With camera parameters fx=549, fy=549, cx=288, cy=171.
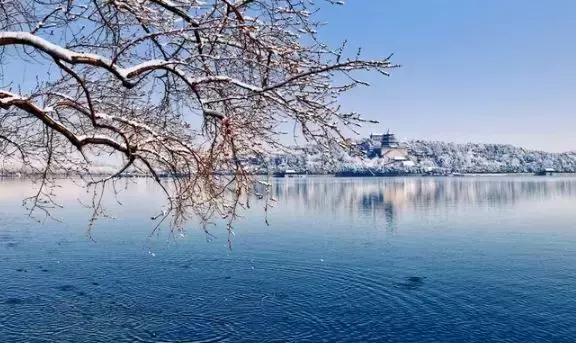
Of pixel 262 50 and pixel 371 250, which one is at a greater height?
pixel 262 50

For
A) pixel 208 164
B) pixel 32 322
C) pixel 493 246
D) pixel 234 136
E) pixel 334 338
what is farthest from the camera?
pixel 493 246

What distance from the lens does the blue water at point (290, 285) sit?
461 inches

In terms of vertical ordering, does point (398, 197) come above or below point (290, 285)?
above

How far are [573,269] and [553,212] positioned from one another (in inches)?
888

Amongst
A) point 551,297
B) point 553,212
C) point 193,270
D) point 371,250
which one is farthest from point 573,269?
point 553,212

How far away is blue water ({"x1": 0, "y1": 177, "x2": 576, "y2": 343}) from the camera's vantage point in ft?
38.4

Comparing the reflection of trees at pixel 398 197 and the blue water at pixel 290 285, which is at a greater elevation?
the reflection of trees at pixel 398 197

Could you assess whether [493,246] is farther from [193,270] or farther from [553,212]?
[553,212]

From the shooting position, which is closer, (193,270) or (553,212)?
(193,270)

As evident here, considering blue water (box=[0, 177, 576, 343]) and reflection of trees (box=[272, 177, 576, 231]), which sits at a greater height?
reflection of trees (box=[272, 177, 576, 231])

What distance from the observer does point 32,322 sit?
12.0 meters

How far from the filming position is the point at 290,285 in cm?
1555

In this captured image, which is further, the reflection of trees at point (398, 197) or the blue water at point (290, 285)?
the reflection of trees at point (398, 197)

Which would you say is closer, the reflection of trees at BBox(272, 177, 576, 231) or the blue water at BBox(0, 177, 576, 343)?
the blue water at BBox(0, 177, 576, 343)
